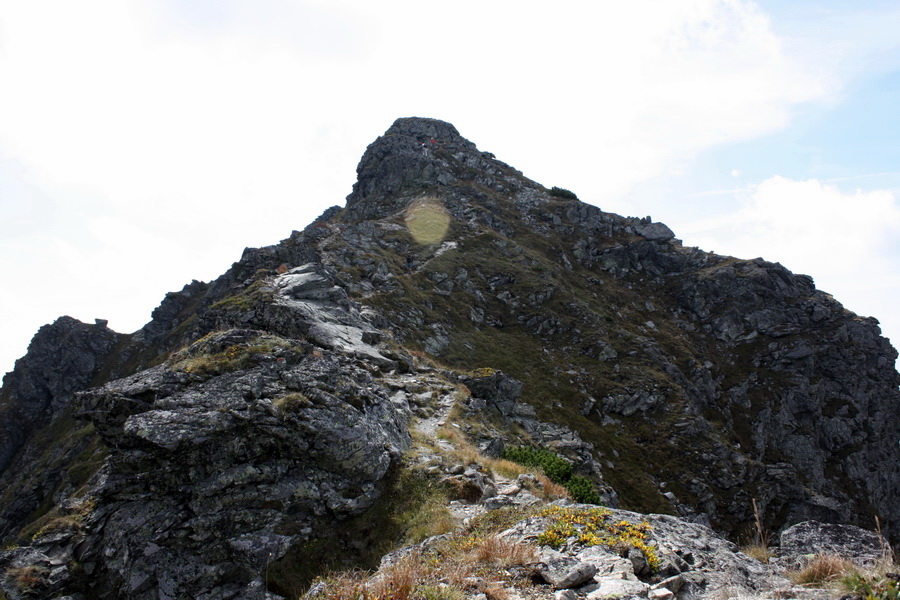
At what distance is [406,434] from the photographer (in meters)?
18.3

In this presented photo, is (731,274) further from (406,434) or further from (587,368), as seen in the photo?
(406,434)

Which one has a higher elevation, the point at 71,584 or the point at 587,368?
the point at 587,368

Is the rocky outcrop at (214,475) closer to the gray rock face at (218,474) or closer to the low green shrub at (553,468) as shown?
the gray rock face at (218,474)

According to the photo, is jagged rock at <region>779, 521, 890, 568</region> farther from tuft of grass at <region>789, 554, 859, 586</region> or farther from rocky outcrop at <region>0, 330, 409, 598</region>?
rocky outcrop at <region>0, 330, 409, 598</region>

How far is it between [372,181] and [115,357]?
57307 millimetres

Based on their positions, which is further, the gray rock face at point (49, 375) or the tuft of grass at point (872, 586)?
the gray rock face at point (49, 375)

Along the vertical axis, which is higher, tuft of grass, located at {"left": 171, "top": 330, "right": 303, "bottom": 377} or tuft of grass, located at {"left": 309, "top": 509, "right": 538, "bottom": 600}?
tuft of grass, located at {"left": 171, "top": 330, "right": 303, "bottom": 377}

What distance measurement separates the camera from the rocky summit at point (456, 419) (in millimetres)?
10562

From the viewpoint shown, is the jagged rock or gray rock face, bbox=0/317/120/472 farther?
gray rock face, bbox=0/317/120/472

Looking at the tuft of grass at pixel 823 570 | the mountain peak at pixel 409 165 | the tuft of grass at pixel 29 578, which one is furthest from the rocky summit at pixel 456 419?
the mountain peak at pixel 409 165

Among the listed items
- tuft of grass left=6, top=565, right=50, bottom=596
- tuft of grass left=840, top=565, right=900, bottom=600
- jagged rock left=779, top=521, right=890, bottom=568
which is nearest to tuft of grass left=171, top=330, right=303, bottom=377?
tuft of grass left=6, top=565, right=50, bottom=596

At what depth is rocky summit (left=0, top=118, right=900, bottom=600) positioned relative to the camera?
10562 millimetres

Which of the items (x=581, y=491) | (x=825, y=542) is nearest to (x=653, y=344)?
(x=581, y=491)

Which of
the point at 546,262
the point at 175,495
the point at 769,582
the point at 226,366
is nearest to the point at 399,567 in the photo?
the point at 769,582
